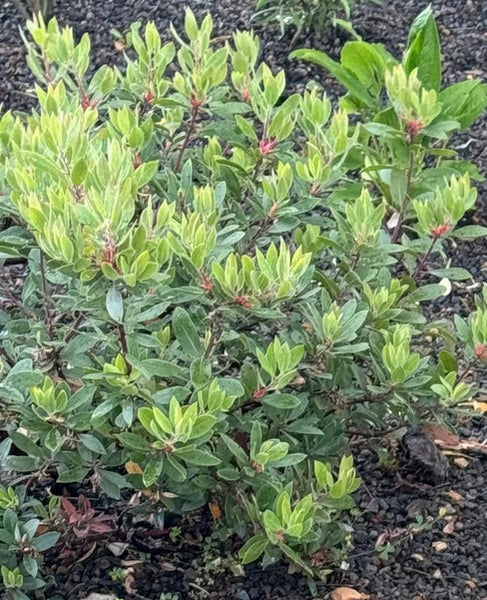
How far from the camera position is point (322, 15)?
4898 mm

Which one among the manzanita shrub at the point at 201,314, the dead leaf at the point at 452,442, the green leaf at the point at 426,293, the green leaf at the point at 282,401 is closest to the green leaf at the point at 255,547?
the manzanita shrub at the point at 201,314

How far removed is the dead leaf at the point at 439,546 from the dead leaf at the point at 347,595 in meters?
0.28

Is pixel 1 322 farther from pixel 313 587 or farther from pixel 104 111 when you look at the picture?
pixel 104 111

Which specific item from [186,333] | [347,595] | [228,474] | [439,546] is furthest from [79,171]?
[439,546]

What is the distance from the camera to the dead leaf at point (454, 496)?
2.95 metres

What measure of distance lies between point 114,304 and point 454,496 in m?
1.56

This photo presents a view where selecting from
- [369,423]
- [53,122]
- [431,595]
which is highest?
[53,122]

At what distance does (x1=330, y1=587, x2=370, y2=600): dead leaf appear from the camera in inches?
102

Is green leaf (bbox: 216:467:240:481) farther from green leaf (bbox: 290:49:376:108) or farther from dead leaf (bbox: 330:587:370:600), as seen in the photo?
green leaf (bbox: 290:49:376:108)

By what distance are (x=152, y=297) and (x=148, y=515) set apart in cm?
83

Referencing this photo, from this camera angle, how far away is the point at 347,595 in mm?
2605

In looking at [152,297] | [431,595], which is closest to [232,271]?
[152,297]

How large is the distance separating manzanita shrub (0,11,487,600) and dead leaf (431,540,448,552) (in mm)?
287

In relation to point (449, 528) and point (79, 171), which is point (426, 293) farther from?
point (79, 171)
